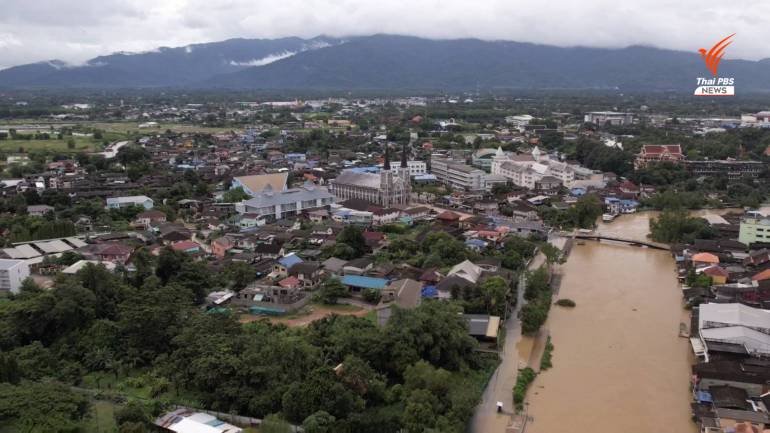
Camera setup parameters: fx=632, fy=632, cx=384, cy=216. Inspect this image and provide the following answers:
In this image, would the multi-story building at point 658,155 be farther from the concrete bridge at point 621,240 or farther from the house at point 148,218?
the house at point 148,218

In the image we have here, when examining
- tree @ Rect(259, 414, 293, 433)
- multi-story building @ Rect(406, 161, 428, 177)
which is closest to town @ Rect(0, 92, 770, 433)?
tree @ Rect(259, 414, 293, 433)

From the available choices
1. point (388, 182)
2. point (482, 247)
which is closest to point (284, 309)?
point (482, 247)

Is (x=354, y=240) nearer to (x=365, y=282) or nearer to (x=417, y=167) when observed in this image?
(x=365, y=282)

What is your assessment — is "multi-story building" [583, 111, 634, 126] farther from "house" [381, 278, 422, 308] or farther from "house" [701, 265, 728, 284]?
"house" [381, 278, 422, 308]

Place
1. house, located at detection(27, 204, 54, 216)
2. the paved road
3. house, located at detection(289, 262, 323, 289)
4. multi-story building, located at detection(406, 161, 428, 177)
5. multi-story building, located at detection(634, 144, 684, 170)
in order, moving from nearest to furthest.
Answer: the paved road → house, located at detection(289, 262, 323, 289) → house, located at detection(27, 204, 54, 216) → multi-story building, located at detection(406, 161, 428, 177) → multi-story building, located at detection(634, 144, 684, 170)

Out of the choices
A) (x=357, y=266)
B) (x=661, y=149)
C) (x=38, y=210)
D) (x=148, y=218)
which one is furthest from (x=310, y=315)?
(x=661, y=149)

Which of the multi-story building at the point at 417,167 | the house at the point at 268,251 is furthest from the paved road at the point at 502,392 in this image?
the multi-story building at the point at 417,167
